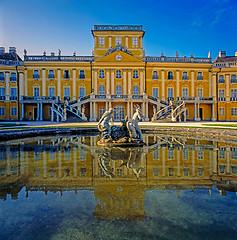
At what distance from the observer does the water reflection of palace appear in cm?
410

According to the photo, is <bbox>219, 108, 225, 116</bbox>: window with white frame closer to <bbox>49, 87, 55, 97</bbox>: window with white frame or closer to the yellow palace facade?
the yellow palace facade

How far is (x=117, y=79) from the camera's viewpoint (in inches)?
1479

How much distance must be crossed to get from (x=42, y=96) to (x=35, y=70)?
553 cm

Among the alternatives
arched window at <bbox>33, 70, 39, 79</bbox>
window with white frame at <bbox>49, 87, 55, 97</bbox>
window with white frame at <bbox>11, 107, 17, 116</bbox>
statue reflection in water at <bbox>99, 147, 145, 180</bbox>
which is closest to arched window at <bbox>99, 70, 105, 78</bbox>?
window with white frame at <bbox>49, 87, 55, 97</bbox>

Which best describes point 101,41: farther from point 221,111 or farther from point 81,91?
point 221,111

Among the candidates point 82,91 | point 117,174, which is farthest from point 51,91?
point 117,174

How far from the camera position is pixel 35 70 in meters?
37.4

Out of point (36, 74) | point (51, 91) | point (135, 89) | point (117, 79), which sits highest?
point (36, 74)

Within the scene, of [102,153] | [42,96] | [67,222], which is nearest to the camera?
[67,222]

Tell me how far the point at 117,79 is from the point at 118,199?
1377 inches

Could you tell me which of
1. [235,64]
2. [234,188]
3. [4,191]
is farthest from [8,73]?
[235,64]

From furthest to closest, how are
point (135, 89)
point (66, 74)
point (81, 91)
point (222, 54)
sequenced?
1. point (222, 54)
2. point (81, 91)
3. point (135, 89)
4. point (66, 74)

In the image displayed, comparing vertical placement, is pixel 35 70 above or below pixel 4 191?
above

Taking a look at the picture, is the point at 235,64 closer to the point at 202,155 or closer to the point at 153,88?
the point at 153,88
